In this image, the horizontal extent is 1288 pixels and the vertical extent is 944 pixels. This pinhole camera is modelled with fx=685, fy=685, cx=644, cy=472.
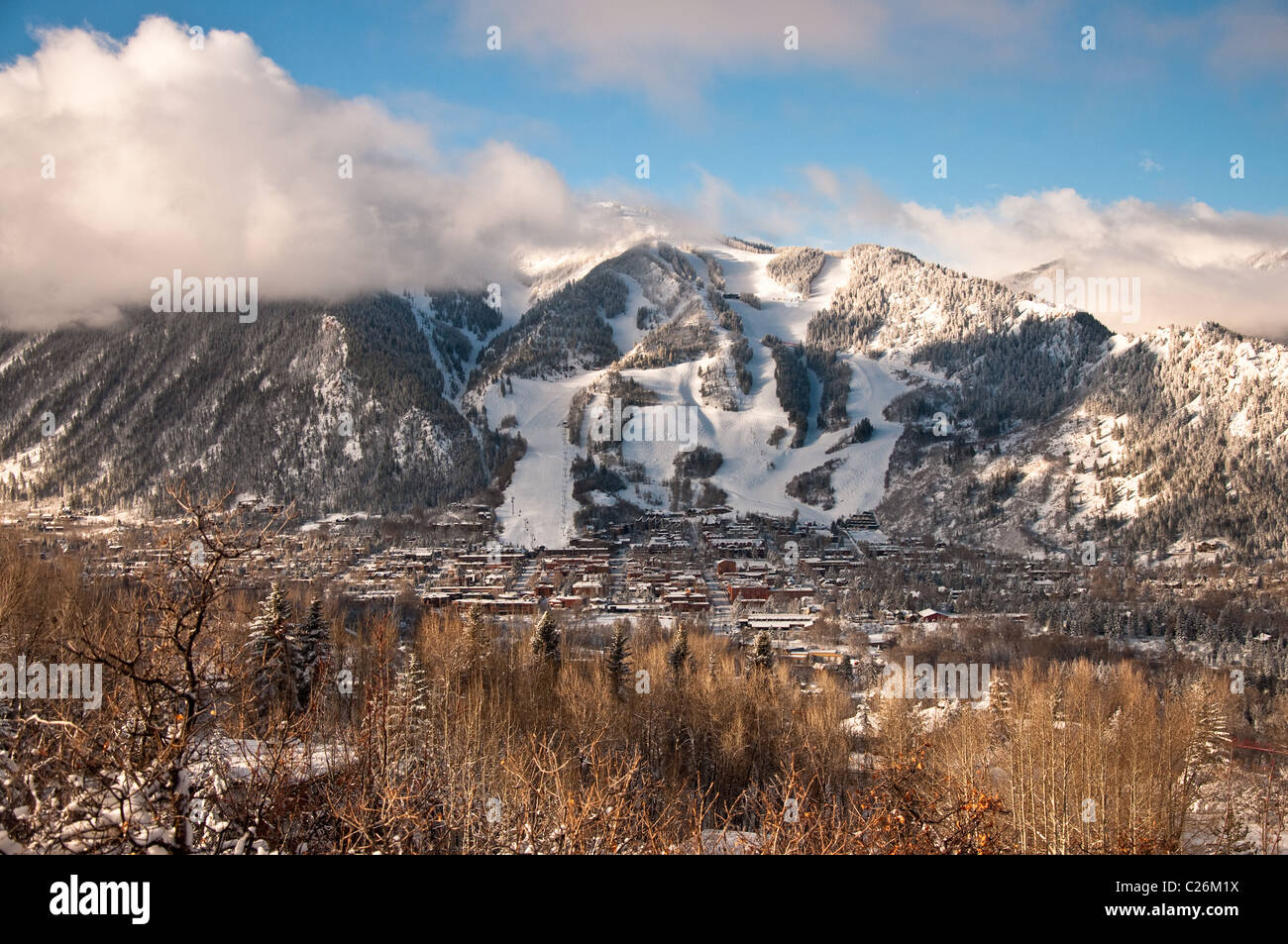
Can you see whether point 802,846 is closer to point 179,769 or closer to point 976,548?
A: point 179,769

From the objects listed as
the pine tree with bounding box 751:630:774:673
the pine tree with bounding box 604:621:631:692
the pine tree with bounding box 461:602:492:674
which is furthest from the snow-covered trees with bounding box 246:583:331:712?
the pine tree with bounding box 751:630:774:673

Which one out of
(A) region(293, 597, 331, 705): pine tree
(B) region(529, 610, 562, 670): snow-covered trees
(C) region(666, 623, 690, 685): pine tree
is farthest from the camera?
(C) region(666, 623, 690, 685): pine tree

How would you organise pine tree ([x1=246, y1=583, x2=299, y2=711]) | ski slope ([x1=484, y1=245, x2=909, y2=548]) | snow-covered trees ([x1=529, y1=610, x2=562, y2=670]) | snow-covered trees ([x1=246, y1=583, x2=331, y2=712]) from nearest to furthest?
pine tree ([x1=246, y1=583, x2=299, y2=711]) < snow-covered trees ([x1=246, y1=583, x2=331, y2=712]) < snow-covered trees ([x1=529, y1=610, x2=562, y2=670]) < ski slope ([x1=484, y1=245, x2=909, y2=548])

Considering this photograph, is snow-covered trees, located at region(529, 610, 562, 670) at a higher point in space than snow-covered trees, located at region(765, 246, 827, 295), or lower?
lower

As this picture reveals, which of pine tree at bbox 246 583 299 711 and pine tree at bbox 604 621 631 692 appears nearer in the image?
pine tree at bbox 246 583 299 711

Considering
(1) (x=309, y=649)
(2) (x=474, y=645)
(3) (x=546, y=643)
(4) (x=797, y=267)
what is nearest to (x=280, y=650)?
(1) (x=309, y=649)

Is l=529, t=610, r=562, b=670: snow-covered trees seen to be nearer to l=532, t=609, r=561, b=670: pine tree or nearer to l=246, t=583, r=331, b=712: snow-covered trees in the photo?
l=532, t=609, r=561, b=670: pine tree
